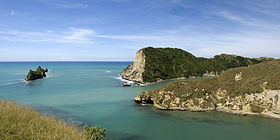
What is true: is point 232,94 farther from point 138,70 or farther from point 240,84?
point 138,70

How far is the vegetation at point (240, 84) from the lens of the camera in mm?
37875

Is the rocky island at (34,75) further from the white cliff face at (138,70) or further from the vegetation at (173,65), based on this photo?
the vegetation at (173,65)

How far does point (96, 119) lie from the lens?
1419 inches

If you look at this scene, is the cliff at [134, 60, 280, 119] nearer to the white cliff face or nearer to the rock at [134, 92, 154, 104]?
the rock at [134, 92, 154, 104]

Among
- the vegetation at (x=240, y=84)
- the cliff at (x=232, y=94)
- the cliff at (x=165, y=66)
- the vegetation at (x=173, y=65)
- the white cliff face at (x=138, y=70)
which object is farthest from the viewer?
the vegetation at (x=173, y=65)

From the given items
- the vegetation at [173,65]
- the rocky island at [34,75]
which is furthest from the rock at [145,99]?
the rocky island at [34,75]

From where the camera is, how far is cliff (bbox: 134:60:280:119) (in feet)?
117

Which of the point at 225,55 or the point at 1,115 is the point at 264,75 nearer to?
the point at 1,115

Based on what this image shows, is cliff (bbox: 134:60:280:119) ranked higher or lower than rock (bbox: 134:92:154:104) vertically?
higher

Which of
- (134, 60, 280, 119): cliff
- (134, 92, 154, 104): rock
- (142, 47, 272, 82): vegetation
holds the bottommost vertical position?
(134, 92, 154, 104): rock

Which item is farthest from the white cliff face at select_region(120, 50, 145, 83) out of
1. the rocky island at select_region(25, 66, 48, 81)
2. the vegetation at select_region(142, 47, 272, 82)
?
the rocky island at select_region(25, 66, 48, 81)

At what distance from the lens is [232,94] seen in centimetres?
3953

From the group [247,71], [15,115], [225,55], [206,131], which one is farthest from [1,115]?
[225,55]

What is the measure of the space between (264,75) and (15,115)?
50.7 metres
